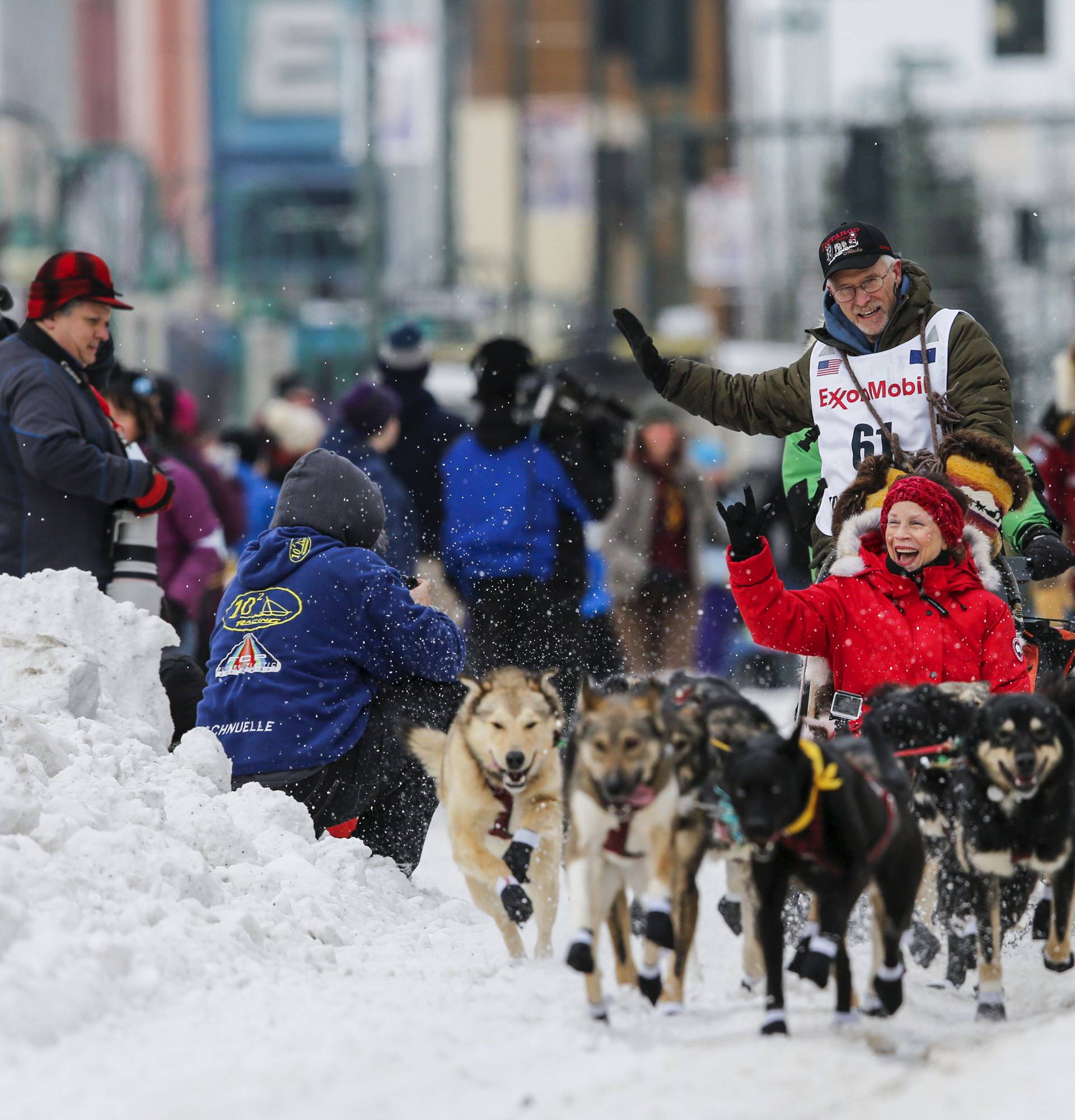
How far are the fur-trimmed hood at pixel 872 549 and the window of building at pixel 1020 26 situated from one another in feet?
51.3

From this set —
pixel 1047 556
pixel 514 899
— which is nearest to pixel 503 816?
pixel 514 899

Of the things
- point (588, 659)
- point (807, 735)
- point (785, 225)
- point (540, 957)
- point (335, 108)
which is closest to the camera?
point (540, 957)

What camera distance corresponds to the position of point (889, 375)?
252 inches

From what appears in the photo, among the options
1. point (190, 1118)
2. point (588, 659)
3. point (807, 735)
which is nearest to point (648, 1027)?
point (190, 1118)

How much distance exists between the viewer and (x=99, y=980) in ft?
14.2

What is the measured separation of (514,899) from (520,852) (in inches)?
5.1

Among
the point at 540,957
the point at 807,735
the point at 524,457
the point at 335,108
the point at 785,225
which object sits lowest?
the point at 540,957

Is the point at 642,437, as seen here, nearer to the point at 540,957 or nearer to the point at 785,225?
the point at 540,957

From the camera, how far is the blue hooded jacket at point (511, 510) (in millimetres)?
8945

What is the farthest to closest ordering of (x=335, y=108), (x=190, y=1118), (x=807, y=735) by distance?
(x=335, y=108) < (x=807, y=735) < (x=190, y=1118)

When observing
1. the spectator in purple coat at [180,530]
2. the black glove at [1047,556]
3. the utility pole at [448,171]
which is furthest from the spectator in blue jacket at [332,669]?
the utility pole at [448,171]

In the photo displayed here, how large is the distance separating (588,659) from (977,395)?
310 cm

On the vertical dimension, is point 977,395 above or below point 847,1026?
above

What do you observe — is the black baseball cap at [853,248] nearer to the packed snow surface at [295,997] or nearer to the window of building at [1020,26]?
the packed snow surface at [295,997]
